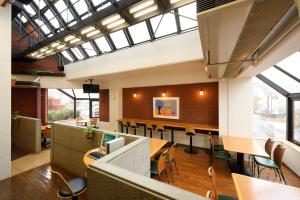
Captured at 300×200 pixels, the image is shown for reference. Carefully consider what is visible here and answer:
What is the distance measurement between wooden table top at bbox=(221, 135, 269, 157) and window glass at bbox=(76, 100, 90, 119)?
8.04 m

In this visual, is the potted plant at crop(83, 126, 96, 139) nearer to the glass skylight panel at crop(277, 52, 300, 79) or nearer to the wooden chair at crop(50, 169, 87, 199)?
the wooden chair at crop(50, 169, 87, 199)

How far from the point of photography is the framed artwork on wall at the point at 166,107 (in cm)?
597

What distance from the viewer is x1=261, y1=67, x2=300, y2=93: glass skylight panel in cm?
378

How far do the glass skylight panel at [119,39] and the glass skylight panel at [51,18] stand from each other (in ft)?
8.17

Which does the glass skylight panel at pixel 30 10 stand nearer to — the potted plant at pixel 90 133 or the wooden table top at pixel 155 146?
the potted plant at pixel 90 133

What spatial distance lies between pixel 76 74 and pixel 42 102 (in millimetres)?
2659

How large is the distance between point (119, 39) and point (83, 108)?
5663 millimetres

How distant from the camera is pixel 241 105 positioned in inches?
172

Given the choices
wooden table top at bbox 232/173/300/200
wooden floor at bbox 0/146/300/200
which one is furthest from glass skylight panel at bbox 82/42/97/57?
wooden table top at bbox 232/173/300/200

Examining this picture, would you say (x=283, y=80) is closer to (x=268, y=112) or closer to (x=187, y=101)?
(x=268, y=112)

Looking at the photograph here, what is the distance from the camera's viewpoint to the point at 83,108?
9273 millimetres

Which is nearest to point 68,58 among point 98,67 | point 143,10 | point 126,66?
point 98,67

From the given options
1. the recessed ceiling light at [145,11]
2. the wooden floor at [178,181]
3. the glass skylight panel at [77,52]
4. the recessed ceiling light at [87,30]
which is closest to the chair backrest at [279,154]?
the wooden floor at [178,181]

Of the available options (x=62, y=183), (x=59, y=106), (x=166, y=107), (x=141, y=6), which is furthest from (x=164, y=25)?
(x=59, y=106)
